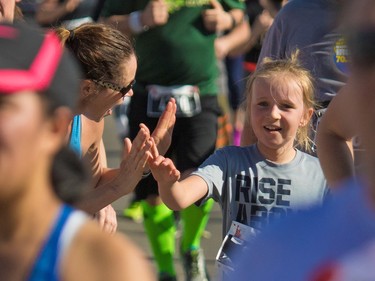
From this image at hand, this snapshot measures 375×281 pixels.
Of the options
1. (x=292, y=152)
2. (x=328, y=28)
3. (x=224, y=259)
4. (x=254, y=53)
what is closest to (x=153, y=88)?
(x=328, y=28)

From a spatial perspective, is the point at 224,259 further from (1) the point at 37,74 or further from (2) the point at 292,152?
(1) the point at 37,74

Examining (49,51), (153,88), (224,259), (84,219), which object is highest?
(49,51)

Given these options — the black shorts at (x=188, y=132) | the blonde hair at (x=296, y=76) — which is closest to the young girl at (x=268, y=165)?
the blonde hair at (x=296, y=76)

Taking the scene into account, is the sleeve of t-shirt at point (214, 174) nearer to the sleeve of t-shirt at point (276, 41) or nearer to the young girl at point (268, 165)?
the young girl at point (268, 165)

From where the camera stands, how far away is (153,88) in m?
6.46

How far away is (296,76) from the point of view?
4.47 metres

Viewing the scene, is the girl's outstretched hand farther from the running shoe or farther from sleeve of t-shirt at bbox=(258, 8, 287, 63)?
the running shoe

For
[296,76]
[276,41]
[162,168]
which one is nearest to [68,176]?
[162,168]

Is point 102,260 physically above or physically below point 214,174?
above

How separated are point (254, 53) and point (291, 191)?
5397 millimetres

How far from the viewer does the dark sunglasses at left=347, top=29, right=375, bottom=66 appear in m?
1.50

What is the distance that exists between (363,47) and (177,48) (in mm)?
5060

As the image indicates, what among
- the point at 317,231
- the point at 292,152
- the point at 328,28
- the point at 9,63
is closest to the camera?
the point at 317,231

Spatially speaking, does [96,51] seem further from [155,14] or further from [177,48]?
[177,48]
